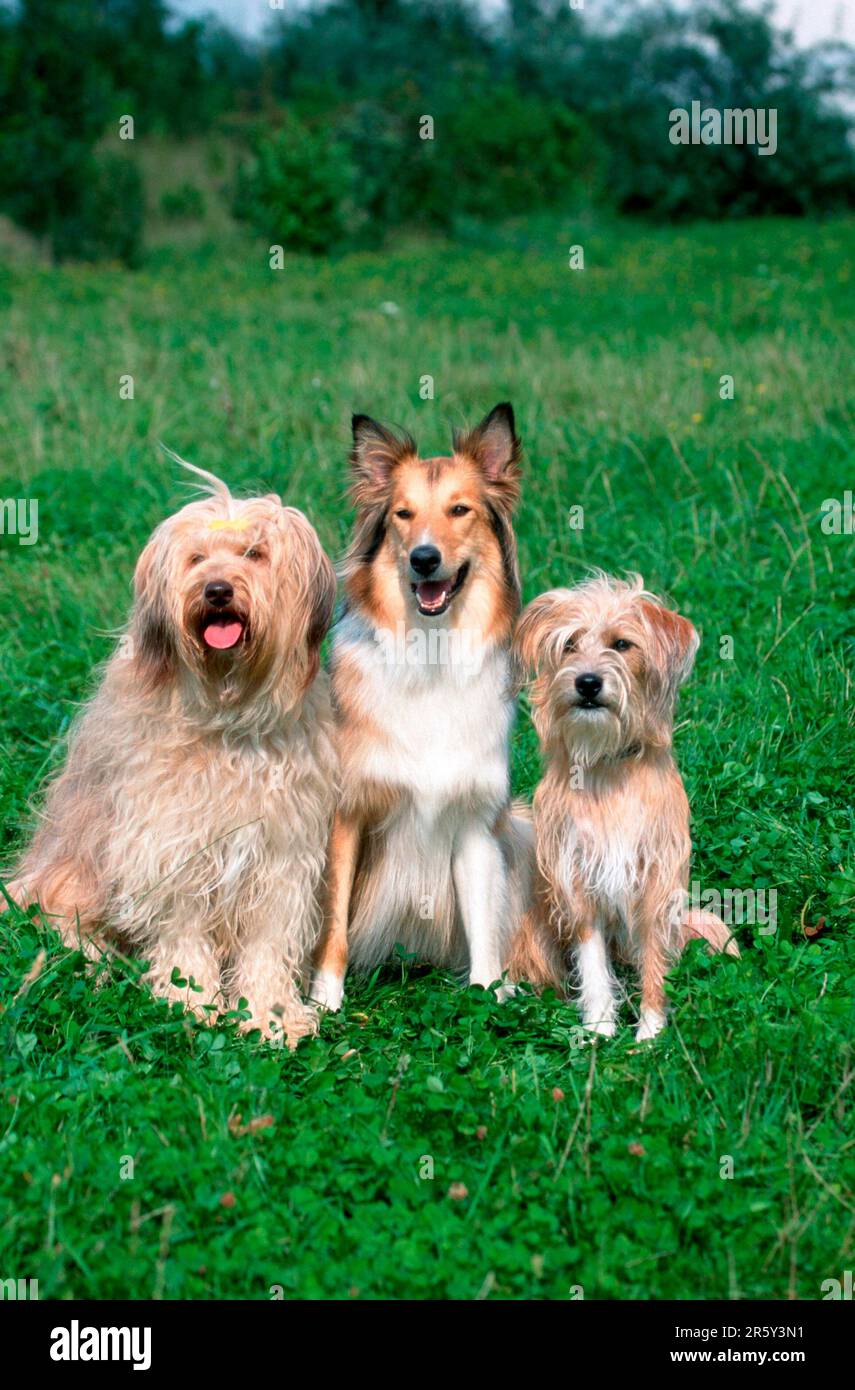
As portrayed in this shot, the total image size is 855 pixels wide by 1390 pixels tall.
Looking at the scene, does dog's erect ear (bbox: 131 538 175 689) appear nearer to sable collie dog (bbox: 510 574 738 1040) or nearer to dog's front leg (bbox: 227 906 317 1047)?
dog's front leg (bbox: 227 906 317 1047)

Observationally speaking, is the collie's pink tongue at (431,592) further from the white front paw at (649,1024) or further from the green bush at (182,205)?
the green bush at (182,205)

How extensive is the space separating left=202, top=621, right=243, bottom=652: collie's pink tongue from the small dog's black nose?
1.00 m

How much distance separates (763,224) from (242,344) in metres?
17.2

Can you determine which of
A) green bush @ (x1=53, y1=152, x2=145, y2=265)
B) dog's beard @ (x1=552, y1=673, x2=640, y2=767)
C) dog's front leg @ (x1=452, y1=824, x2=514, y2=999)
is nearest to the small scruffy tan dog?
dog's front leg @ (x1=452, y1=824, x2=514, y2=999)

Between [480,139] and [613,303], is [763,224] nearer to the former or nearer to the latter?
[480,139]

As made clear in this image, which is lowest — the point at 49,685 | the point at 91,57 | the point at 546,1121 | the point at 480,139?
the point at 546,1121

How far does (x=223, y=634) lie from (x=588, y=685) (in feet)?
3.53

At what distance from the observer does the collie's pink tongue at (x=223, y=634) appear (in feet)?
13.0

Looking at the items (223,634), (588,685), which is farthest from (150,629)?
(588,685)

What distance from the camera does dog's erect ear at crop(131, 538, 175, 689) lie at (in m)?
4.01

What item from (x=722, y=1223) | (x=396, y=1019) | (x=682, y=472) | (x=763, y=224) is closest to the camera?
(x=722, y=1223)

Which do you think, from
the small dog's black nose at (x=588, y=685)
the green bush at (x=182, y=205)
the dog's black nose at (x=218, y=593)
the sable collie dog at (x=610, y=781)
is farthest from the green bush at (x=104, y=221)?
the small dog's black nose at (x=588, y=685)
